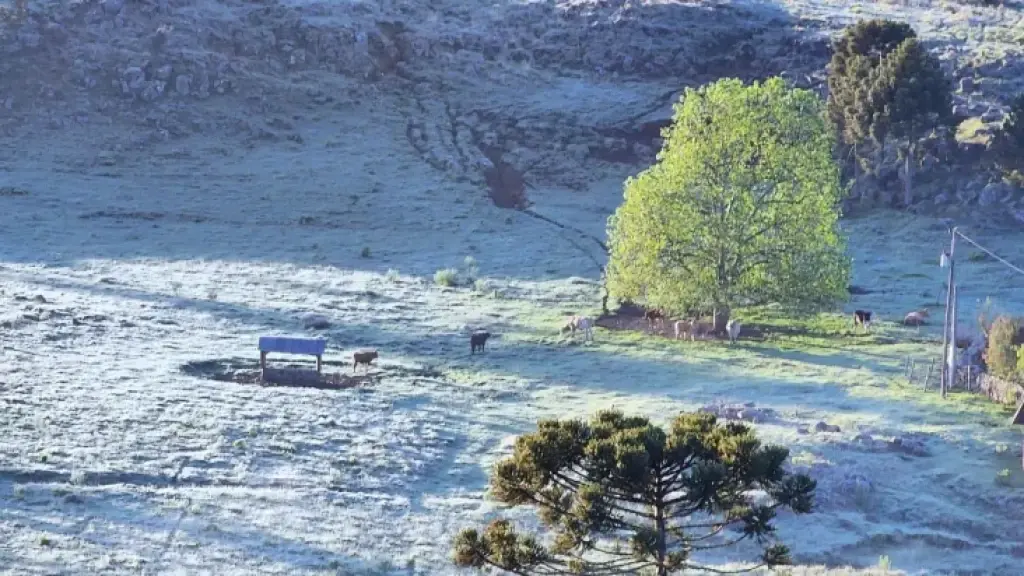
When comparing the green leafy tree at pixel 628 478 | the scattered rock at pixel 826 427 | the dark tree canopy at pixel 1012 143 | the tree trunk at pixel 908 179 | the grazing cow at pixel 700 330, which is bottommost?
the scattered rock at pixel 826 427

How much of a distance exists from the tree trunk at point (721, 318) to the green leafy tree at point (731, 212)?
5 cm

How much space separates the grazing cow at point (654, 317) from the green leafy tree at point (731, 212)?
5.51ft

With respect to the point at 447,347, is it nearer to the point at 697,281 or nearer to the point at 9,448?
the point at 697,281

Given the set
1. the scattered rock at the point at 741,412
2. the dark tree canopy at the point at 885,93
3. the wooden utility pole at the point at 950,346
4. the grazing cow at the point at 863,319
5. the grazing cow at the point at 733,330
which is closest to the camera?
the scattered rock at the point at 741,412

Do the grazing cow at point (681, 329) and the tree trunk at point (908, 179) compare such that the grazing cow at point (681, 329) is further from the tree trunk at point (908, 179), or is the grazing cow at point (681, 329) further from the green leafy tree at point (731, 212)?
the tree trunk at point (908, 179)

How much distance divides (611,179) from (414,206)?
13.6 m

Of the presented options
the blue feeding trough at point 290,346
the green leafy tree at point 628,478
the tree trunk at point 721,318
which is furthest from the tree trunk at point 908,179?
the green leafy tree at point 628,478

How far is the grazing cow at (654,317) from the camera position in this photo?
184ft

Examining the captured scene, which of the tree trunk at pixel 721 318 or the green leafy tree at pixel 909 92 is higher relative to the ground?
the green leafy tree at pixel 909 92

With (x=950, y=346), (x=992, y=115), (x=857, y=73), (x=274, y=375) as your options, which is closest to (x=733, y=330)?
(x=950, y=346)

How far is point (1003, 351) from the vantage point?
1700 inches

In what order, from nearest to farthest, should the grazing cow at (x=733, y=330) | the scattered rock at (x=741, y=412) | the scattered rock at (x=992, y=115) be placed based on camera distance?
1. the scattered rock at (x=741, y=412)
2. the grazing cow at (x=733, y=330)
3. the scattered rock at (x=992, y=115)

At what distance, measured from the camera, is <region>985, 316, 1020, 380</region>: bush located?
140ft

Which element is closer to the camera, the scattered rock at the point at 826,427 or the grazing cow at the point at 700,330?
the scattered rock at the point at 826,427
